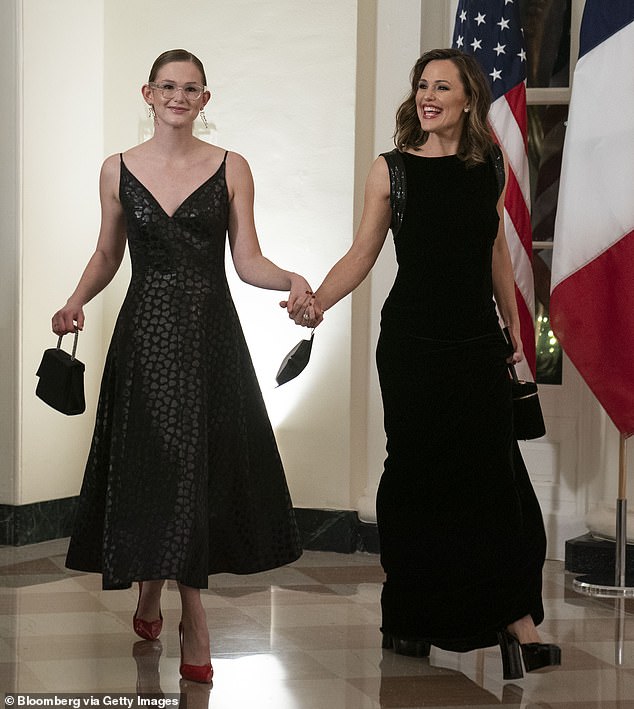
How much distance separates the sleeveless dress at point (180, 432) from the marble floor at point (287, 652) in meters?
0.36

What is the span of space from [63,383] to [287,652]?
3.94ft

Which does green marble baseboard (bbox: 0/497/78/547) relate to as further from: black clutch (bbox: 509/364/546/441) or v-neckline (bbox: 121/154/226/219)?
black clutch (bbox: 509/364/546/441)

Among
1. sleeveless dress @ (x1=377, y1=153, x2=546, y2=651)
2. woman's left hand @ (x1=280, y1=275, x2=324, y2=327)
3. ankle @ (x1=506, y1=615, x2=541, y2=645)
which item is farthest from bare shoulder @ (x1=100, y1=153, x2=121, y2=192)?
ankle @ (x1=506, y1=615, x2=541, y2=645)

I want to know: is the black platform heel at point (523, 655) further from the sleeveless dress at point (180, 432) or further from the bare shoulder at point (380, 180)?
the bare shoulder at point (380, 180)

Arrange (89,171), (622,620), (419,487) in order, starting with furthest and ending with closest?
(89,171) → (622,620) → (419,487)

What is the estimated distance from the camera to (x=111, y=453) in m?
3.78

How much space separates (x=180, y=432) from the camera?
3.72m

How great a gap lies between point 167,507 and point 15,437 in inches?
108

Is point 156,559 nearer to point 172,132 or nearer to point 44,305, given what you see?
point 172,132

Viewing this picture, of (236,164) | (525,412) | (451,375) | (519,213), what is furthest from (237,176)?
(519,213)

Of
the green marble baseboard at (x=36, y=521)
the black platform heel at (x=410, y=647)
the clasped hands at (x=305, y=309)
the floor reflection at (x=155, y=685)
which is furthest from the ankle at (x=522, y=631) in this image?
the green marble baseboard at (x=36, y=521)

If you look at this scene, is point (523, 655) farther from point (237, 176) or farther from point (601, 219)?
point (601, 219)

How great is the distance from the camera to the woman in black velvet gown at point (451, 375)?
13.0 feet

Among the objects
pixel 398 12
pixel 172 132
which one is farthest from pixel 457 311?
Answer: pixel 398 12
